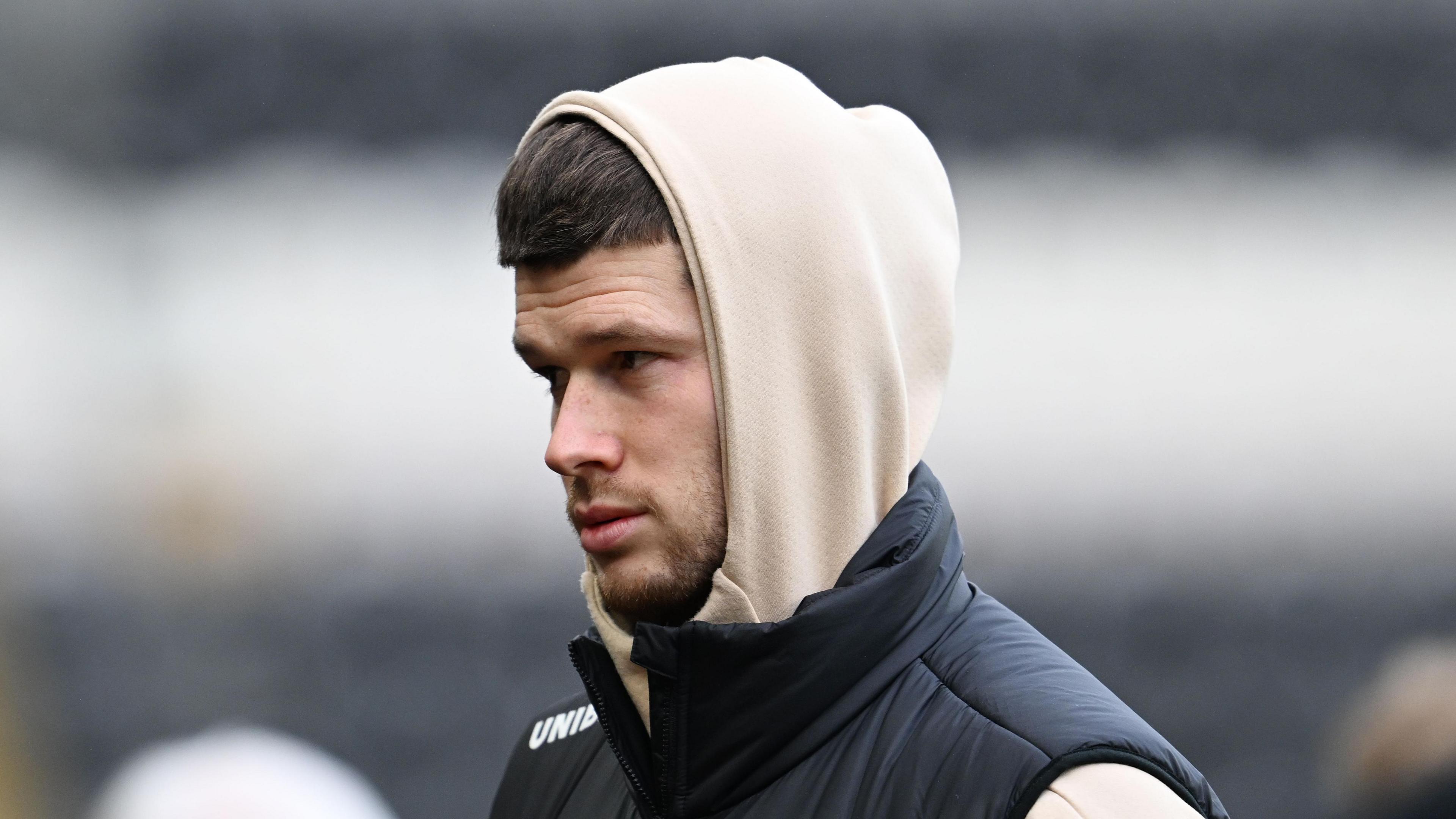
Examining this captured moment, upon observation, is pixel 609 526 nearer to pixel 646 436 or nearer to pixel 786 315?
pixel 646 436

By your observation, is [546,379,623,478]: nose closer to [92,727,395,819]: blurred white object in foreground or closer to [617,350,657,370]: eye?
[617,350,657,370]: eye

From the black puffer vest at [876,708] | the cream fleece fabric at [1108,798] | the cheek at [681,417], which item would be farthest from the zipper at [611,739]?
the cream fleece fabric at [1108,798]

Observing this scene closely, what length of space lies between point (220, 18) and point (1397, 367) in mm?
3525

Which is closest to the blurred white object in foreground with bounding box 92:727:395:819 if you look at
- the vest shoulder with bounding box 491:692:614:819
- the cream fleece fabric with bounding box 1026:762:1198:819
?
the vest shoulder with bounding box 491:692:614:819

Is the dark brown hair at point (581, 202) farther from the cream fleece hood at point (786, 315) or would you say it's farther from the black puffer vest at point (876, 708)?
the black puffer vest at point (876, 708)

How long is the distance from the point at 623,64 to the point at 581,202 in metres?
2.49

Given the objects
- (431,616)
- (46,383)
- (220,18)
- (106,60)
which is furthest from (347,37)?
(431,616)

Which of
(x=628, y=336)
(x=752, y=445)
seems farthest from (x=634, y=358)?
(x=752, y=445)

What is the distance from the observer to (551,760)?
5.65ft

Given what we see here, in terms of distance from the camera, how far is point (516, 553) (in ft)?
11.9

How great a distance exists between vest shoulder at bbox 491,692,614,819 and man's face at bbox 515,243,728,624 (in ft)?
1.17

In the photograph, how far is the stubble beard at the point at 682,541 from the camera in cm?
133

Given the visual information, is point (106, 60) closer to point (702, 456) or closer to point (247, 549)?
point (247, 549)

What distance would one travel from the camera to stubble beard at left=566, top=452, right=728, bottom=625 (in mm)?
1335
